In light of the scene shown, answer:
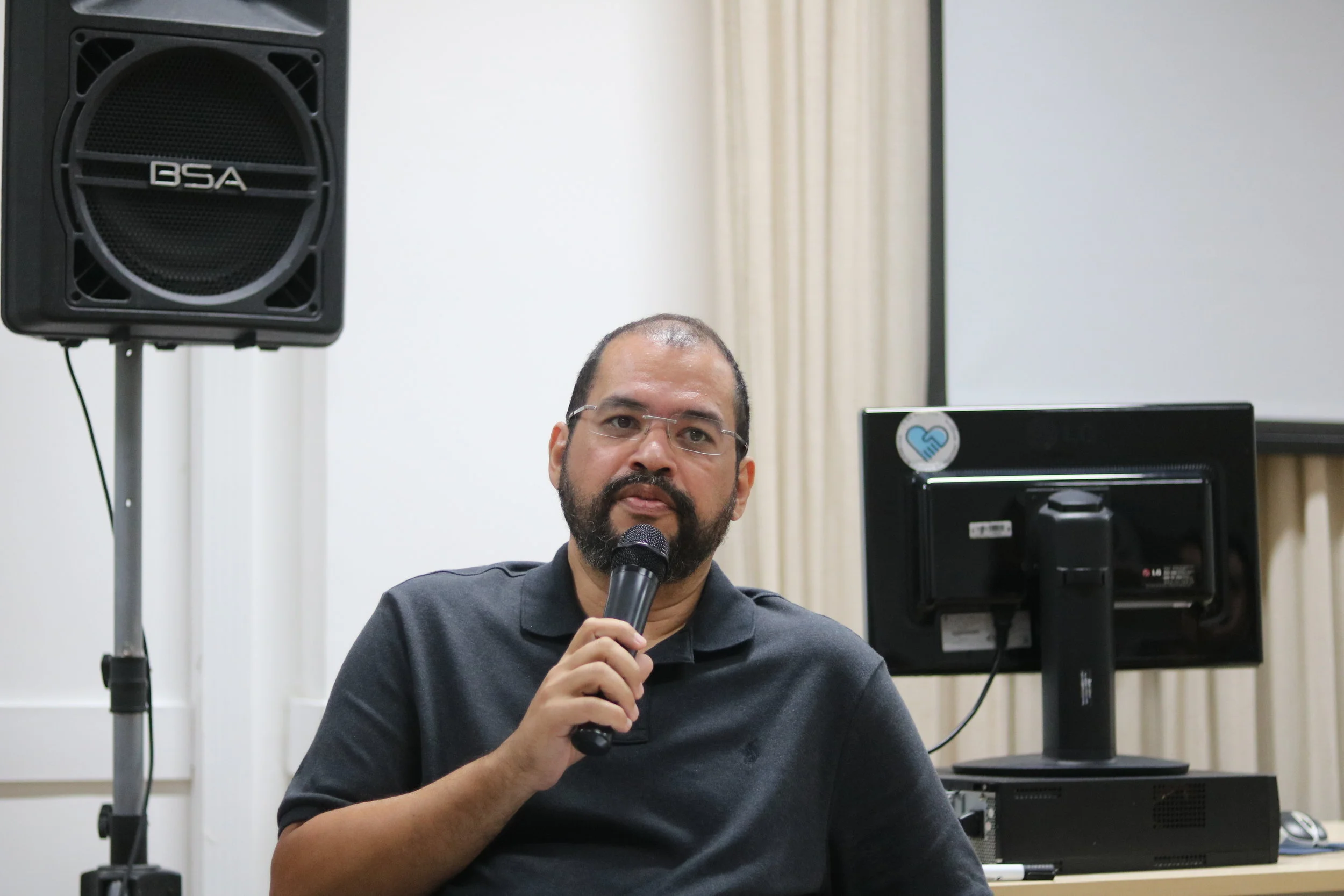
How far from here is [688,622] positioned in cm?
155

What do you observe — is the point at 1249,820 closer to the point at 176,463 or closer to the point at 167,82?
the point at 167,82

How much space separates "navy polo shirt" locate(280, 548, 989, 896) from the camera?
1.37 metres

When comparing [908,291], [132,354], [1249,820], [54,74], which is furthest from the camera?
[908,291]

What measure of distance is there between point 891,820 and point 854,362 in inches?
61.3

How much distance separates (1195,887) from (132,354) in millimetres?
1512

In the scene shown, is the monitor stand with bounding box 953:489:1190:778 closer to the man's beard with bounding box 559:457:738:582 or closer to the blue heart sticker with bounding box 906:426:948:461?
the blue heart sticker with bounding box 906:426:948:461

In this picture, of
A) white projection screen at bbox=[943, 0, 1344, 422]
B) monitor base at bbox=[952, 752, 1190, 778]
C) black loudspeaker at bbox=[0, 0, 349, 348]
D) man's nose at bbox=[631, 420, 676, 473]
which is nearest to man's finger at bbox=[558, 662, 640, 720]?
man's nose at bbox=[631, 420, 676, 473]

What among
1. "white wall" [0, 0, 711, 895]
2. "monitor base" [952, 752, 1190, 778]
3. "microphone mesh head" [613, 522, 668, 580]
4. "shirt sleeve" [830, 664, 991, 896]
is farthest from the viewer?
"white wall" [0, 0, 711, 895]

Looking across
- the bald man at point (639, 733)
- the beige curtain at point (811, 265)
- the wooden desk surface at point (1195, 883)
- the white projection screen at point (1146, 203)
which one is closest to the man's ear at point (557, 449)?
the bald man at point (639, 733)

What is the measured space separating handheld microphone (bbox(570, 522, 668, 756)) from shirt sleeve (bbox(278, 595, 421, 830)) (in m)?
0.29

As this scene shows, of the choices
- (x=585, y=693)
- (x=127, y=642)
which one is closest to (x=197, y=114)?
(x=127, y=642)

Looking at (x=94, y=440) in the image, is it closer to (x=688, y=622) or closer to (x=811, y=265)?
(x=688, y=622)

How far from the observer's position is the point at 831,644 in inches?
59.4

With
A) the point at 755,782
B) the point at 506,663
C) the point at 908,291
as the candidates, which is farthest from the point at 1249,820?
the point at 908,291
